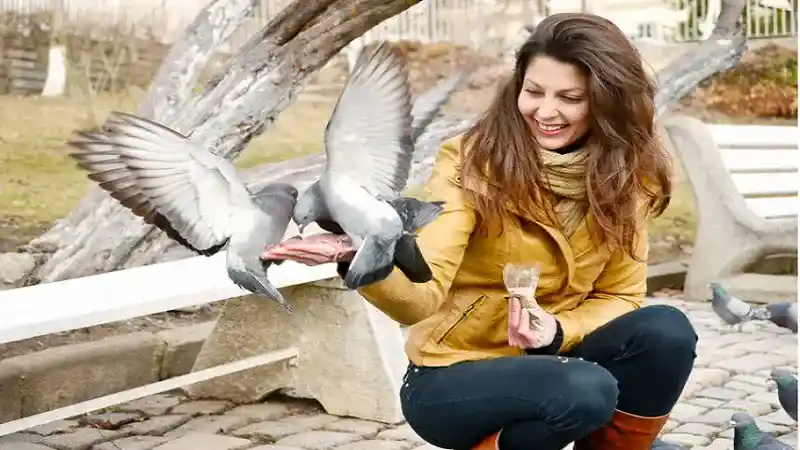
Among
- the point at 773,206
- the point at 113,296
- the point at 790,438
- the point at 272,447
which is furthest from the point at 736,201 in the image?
the point at 113,296

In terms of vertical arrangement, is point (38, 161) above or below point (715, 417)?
above

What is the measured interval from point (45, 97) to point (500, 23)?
4.74 ft

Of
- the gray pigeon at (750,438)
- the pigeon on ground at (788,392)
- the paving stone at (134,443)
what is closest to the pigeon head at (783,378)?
the pigeon on ground at (788,392)

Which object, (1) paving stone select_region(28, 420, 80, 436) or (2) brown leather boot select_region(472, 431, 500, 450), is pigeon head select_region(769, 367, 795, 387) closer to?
(2) brown leather boot select_region(472, 431, 500, 450)

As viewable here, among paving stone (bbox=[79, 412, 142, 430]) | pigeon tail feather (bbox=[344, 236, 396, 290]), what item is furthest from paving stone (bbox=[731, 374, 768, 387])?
pigeon tail feather (bbox=[344, 236, 396, 290])

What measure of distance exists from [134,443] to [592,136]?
127cm

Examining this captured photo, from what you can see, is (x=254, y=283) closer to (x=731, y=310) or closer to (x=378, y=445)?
(x=378, y=445)

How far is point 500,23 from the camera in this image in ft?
10.2

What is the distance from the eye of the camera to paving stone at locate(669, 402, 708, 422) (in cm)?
242

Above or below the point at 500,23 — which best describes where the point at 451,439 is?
below

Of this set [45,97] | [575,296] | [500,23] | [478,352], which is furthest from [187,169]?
[500,23]

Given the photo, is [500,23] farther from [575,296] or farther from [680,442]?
[575,296]

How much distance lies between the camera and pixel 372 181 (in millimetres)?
1134

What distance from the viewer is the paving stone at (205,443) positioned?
85.5 inches
